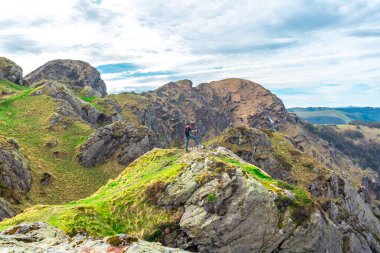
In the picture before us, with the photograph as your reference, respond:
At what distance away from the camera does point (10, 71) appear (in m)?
111

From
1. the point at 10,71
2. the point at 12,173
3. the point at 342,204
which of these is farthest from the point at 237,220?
the point at 10,71

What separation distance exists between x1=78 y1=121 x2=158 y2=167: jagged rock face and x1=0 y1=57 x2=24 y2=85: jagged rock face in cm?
5711

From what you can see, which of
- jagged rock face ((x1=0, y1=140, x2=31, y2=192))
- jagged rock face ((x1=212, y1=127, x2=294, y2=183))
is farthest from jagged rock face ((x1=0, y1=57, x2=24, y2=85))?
jagged rock face ((x1=212, y1=127, x2=294, y2=183))

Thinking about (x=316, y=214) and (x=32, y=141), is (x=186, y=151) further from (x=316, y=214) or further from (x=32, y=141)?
(x=32, y=141)

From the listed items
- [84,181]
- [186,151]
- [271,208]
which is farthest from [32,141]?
[271,208]

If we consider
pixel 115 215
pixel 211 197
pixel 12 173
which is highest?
pixel 211 197

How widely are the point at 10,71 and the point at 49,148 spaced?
197ft

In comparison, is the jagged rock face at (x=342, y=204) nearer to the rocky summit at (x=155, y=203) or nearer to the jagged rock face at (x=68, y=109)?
the rocky summit at (x=155, y=203)

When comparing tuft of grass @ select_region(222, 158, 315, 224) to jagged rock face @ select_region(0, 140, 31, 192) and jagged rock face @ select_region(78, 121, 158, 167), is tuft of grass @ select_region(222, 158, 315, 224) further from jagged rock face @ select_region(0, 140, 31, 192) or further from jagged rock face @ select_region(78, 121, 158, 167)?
jagged rock face @ select_region(78, 121, 158, 167)

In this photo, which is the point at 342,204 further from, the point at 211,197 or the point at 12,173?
the point at 12,173

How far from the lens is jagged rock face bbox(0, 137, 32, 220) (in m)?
Result: 42.4

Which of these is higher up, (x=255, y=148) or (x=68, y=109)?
(x=68, y=109)

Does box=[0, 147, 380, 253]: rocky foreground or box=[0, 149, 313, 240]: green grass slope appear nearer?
box=[0, 149, 313, 240]: green grass slope

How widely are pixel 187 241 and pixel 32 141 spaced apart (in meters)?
52.1
